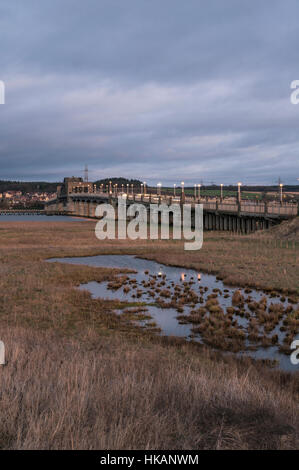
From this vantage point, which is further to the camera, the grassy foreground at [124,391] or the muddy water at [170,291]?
the muddy water at [170,291]

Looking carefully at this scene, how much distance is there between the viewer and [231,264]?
99.7 ft

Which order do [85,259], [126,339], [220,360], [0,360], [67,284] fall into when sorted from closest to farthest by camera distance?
[0,360], [220,360], [126,339], [67,284], [85,259]

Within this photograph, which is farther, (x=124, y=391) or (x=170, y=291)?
(x=170, y=291)

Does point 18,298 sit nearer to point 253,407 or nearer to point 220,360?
point 220,360

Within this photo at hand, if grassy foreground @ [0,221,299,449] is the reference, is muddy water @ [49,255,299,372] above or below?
below

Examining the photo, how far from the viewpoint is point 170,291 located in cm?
2214

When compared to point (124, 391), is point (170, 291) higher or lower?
lower

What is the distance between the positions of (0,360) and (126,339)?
5.25m

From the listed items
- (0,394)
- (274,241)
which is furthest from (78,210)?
(0,394)

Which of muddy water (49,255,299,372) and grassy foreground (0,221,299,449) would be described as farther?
muddy water (49,255,299,372)

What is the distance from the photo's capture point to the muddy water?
43.2ft

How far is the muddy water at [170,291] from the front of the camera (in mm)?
13172

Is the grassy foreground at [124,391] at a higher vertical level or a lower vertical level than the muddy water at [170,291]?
higher

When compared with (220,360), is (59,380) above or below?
above
